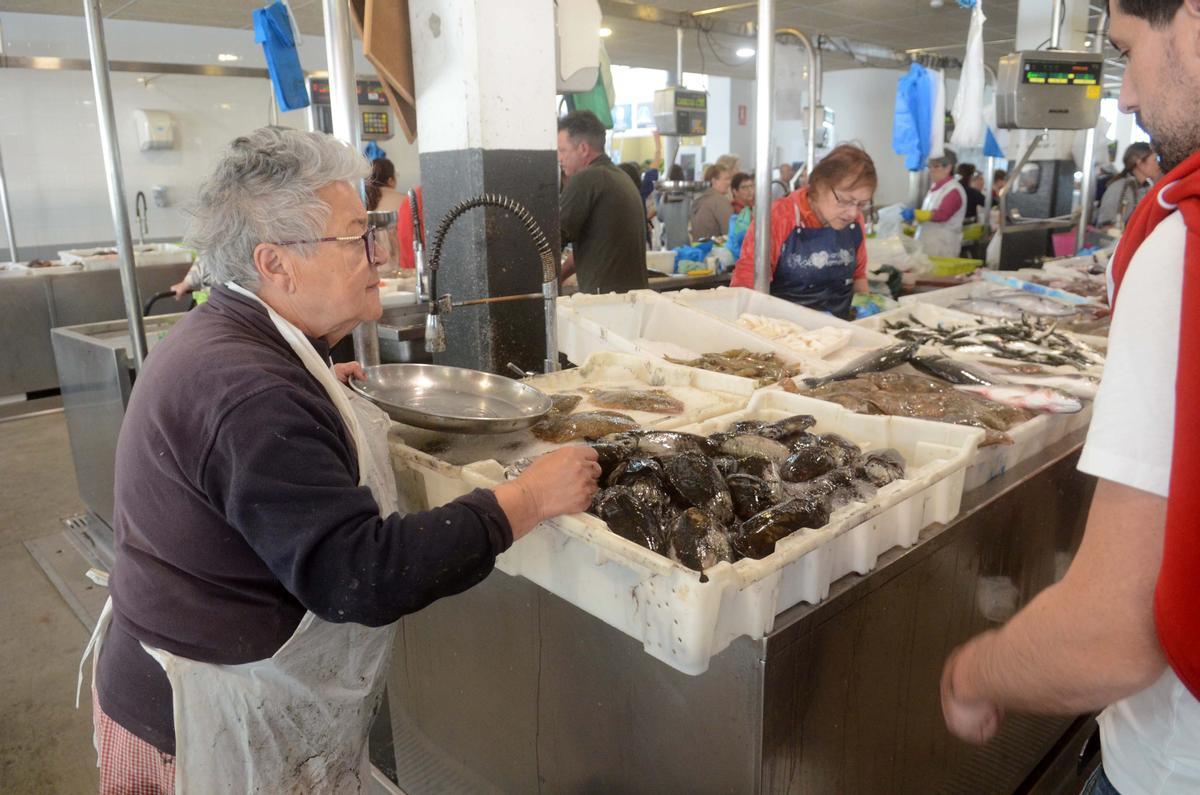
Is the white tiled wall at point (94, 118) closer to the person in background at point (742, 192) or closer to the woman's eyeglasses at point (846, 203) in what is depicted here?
the person in background at point (742, 192)

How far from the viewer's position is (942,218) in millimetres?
8227

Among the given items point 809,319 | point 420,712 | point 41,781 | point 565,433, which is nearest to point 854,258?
point 809,319

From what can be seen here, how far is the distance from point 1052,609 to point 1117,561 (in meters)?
0.11

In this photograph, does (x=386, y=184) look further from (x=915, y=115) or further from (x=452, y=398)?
(x=915, y=115)

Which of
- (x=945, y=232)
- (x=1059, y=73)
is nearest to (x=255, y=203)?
(x=1059, y=73)

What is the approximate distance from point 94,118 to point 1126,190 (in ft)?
37.2

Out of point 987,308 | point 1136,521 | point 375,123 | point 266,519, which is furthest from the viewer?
point 375,123

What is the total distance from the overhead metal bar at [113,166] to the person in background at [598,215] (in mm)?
1979

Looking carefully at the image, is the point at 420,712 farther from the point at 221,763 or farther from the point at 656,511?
the point at 656,511

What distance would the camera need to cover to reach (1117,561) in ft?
3.08

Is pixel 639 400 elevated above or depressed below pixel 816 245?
below

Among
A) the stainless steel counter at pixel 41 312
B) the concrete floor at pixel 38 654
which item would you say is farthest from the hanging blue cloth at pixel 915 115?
the concrete floor at pixel 38 654

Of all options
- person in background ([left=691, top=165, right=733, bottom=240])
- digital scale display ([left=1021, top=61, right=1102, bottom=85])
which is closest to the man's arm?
digital scale display ([left=1021, top=61, right=1102, bottom=85])

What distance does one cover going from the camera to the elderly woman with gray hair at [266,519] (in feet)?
4.11
